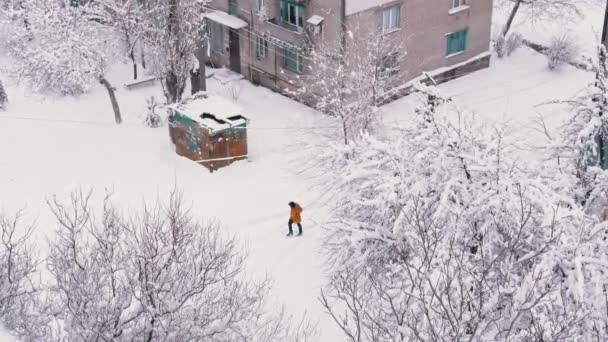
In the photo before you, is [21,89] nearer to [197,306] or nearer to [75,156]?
[75,156]

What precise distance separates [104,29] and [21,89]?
14.3 ft

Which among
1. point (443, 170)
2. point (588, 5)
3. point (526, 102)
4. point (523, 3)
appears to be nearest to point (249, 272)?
point (443, 170)

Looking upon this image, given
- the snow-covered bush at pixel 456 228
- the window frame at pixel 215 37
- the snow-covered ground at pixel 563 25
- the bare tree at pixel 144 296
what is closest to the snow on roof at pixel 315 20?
the window frame at pixel 215 37

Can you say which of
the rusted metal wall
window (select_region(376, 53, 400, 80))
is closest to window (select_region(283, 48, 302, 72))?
window (select_region(376, 53, 400, 80))

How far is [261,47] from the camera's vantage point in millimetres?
37125

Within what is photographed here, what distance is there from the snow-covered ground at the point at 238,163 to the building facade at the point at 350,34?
1062 mm

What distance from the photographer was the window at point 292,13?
34.3 meters

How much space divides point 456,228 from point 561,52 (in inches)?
855

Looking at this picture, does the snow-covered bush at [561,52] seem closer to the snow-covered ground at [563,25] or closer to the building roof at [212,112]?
the snow-covered ground at [563,25]

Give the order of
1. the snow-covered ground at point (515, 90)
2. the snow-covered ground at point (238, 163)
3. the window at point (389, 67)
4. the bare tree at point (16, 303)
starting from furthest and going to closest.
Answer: the snow-covered ground at point (515, 90) < the window at point (389, 67) < the snow-covered ground at point (238, 163) < the bare tree at point (16, 303)

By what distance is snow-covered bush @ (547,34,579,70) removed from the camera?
39.2m

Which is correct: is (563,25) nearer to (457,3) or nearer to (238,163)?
(457,3)

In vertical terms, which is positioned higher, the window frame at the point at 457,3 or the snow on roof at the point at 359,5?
the window frame at the point at 457,3

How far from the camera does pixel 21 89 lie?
37.3 meters
